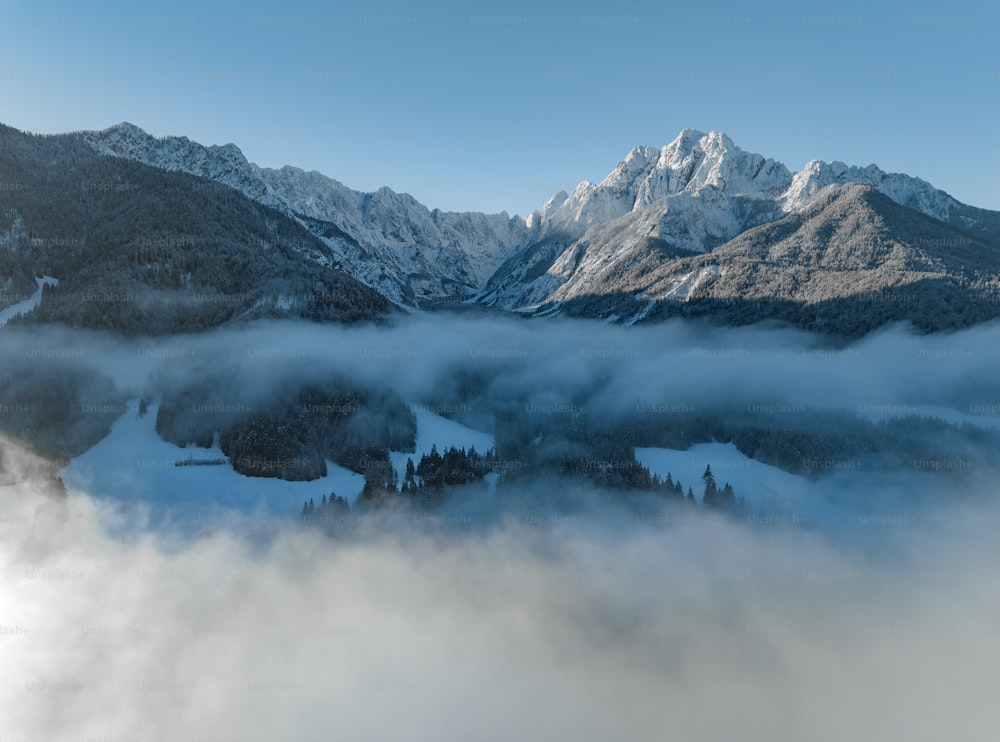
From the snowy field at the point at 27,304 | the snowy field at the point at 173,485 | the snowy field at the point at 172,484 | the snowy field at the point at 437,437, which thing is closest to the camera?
the snowy field at the point at 173,485

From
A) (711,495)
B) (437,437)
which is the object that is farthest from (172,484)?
(711,495)

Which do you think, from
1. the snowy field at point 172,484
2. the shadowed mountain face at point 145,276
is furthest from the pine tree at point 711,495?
the shadowed mountain face at point 145,276

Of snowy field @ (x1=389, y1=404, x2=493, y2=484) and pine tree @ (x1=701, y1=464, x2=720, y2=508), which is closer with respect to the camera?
snowy field @ (x1=389, y1=404, x2=493, y2=484)

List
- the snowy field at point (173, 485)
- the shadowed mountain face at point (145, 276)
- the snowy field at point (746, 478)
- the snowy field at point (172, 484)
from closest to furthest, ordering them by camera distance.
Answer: the snowy field at point (173, 485)
the snowy field at point (172, 484)
the shadowed mountain face at point (145, 276)
the snowy field at point (746, 478)

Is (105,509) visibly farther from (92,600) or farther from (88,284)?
(88,284)

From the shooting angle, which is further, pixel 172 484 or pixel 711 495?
pixel 711 495

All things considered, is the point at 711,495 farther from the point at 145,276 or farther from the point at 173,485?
the point at 145,276

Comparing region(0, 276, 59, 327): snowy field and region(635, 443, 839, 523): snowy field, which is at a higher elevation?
region(0, 276, 59, 327): snowy field

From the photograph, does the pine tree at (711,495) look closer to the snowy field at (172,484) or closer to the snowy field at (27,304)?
the snowy field at (172,484)

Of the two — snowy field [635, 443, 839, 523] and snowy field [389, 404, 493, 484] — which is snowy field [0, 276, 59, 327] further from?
snowy field [635, 443, 839, 523]

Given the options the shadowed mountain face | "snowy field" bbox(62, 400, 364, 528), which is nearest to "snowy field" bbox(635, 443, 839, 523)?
"snowy field" bbox(62, 400, 364, 528)

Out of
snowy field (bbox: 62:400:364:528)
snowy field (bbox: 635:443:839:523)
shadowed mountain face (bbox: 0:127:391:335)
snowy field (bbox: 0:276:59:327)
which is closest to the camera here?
snowy field (bbox: 62:400:364:528)
